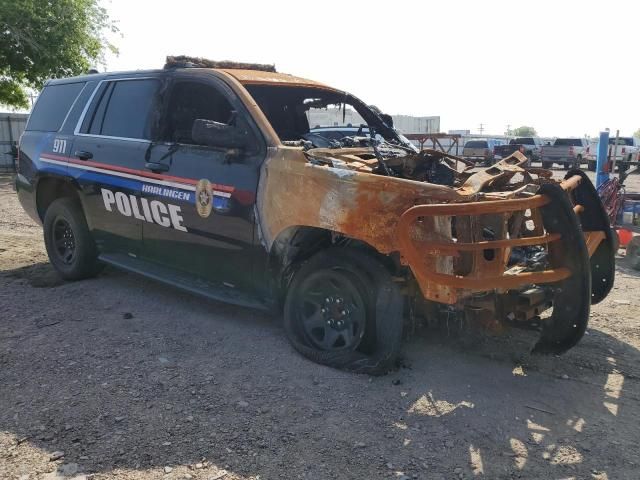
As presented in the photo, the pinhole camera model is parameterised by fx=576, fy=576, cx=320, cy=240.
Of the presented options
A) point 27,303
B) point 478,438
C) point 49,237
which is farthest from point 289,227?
point 49,237

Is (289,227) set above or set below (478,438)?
above

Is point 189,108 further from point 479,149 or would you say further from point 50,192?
point 479,149

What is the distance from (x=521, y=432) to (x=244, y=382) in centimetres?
164

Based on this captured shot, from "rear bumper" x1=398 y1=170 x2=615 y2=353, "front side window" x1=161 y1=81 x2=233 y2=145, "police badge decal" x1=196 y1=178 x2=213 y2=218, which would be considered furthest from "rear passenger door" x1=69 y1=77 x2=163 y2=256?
"rear bumper" x1=398 y1=170 x2=615 y2=353

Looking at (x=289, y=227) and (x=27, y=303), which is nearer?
(x=289, y=227)

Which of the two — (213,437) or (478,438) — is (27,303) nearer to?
(213,437)

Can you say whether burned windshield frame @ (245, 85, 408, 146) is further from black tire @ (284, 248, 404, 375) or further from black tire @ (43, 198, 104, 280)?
black tire @ (43, 198, 104, 280)

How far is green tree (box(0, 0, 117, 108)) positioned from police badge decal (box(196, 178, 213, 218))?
52.9 ft

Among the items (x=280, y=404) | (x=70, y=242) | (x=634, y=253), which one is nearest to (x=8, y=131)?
(x=70, y=242)

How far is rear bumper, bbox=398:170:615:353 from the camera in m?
3.16

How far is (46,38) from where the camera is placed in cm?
1794

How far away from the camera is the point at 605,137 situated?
9523mm

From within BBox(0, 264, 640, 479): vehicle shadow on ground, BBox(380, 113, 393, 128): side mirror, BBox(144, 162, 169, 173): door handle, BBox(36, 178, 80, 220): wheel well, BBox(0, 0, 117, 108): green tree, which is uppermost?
BBox(0, 0, 117, 108): green tree

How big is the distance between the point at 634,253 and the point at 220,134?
543 centimetres
